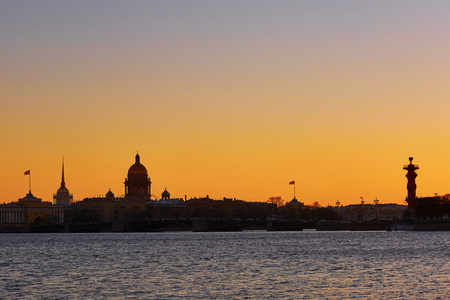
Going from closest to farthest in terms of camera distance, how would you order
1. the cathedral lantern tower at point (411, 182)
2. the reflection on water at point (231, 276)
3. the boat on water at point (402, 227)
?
the reflection on water at point (231, 276) < the boat on water at point (402, 227) < the cathedral lantern tower at point (411, 182)

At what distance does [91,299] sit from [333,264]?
80.3 ft

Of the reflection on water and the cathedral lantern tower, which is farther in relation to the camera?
the cathedral lantern tower

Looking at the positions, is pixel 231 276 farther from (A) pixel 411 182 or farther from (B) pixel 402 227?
(A) pixel 411 182

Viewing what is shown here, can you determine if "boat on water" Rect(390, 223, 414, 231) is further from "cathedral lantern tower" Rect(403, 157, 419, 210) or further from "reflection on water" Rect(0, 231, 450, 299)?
"reflection on water" Rect(0, 231, 450, 299)

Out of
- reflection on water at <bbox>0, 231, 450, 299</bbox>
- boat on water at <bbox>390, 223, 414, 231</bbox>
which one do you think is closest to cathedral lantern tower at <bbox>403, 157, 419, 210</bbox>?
boat on water at <bbox>390, 223, 414, 231</bbox>

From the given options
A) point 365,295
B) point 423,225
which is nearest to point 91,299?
point 365,295

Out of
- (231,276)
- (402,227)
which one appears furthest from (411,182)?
(231,276)

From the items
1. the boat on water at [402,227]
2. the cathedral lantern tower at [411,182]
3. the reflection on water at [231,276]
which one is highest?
the cathedral lantern tower at [411,182]

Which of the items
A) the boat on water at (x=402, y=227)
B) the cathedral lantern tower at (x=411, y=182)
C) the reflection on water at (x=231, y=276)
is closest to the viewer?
the reflection on water at (x=231, y=276)

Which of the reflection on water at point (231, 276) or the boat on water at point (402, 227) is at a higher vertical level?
the boat on water at point (402, 227)

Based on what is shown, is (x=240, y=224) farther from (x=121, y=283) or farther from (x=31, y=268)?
(x=121, y=283)

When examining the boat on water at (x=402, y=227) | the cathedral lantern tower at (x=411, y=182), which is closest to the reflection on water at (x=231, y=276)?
the boat on water at (x=402, y=227)

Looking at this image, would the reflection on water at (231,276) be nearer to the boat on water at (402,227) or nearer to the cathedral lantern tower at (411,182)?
the boat on water at (402,227)

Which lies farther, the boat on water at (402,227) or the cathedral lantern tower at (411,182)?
the cathedral lantern tower at (411,182)
